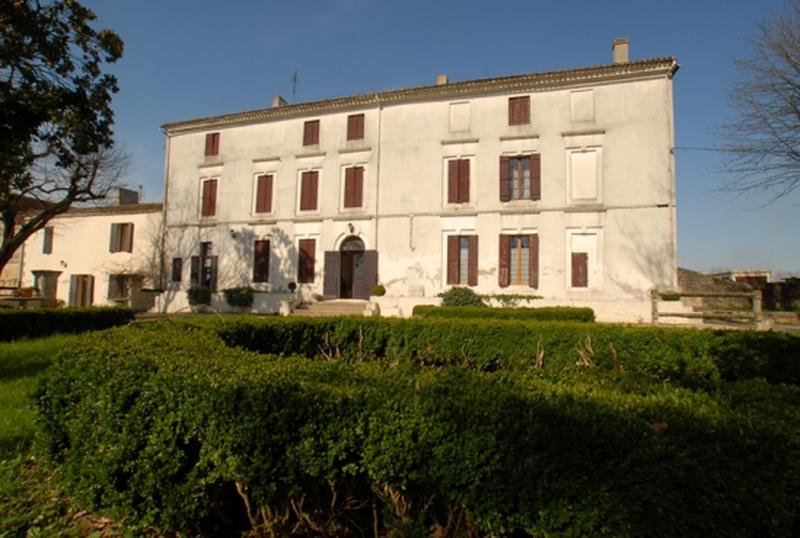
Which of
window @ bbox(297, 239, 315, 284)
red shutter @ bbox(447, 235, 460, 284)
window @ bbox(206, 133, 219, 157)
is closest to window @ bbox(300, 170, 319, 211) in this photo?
window @ bbox(297, 239, 315, 284)

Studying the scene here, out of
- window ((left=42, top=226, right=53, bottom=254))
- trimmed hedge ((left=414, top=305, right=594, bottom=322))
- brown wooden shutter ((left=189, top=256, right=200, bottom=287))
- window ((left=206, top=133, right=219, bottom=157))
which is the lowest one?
trimmed hedge ((left=414, top=305, right=594, bottom=322))

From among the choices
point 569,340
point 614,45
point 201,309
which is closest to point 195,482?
point 569,340

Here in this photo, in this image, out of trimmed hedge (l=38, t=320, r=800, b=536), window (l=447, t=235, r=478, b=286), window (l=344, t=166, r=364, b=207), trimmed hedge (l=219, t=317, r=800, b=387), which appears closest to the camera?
trimmed hedge (l=38, t=320, r=800, b=536)

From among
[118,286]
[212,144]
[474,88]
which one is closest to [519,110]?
[474,88]

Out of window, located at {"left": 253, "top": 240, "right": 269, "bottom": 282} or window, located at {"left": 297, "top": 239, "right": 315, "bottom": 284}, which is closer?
window, located at {"left": 297, "top": 239, "right": 315, "bottom": 284}

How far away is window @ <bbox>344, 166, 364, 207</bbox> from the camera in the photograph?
21.1 m

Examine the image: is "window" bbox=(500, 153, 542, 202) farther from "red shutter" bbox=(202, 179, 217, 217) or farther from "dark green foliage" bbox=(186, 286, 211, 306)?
"red shutter" bbox=(202, 179, 217, 217)

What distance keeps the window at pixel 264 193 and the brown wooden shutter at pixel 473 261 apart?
37.5ft

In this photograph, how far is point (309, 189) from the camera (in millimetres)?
22000

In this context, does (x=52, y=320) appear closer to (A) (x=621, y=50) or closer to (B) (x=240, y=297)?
(B) (x=240, y=297)

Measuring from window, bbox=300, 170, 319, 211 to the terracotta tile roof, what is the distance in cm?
347

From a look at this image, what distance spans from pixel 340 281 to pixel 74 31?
13.7 m

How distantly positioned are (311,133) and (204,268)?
9989mm

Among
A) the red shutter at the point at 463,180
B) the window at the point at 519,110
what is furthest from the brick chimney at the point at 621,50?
the red shutter at the point at 463,180
